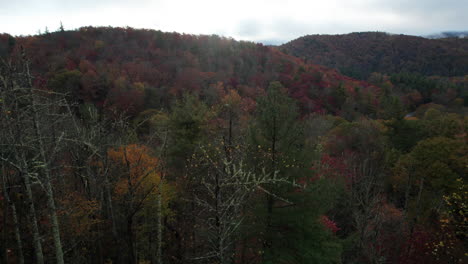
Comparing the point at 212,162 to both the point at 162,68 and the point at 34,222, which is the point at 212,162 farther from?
the point at 162,68

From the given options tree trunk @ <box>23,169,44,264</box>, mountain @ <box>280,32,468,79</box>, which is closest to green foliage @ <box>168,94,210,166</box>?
tree trunk @ <box>23,169,44,264</box>

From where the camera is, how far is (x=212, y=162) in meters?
4.39

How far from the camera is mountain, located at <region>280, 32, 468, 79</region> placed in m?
114

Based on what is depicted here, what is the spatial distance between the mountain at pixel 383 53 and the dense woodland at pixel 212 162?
49351mm

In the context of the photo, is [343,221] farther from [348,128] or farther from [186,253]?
[348,128]

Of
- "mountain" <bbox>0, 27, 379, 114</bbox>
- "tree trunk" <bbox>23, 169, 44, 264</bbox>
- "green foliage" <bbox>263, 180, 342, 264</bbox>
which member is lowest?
"green foliage" <bbox>263, 180, 342, 264</bbox>

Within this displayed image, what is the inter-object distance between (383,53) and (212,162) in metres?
156

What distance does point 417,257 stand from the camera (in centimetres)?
1076

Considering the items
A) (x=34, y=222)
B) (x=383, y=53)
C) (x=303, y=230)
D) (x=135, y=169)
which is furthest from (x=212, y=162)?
(x=383, y=53)

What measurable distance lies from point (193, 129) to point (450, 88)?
8293 centimetres

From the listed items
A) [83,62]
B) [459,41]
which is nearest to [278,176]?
[83,62]

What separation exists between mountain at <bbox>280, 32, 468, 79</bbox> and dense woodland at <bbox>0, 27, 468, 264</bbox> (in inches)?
1943

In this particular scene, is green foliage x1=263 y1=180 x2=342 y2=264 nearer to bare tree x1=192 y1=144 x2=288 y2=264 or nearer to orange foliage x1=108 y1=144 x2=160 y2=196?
bare tree x1=192 y1=144 x2=288 y2=264

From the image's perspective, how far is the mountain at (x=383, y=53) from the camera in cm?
11400
